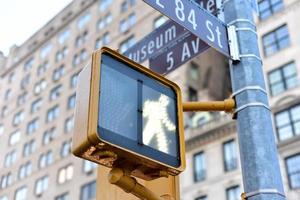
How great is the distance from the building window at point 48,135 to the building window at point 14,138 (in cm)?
612

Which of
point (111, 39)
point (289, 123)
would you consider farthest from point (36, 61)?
point (289, 123)

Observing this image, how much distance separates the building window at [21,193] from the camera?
2044 inches

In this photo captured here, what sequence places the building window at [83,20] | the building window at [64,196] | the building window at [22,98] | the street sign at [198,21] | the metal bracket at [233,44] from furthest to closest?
1. the building window at [22,98]
2. the building window at [83,20]
3. the building window at [64,196]
4. the metal bracket at [233,44]
5. the street sign at [198,21]

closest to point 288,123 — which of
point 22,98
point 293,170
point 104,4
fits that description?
point 293,170

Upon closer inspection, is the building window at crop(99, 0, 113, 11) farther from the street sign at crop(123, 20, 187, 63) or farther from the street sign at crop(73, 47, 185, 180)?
the street sign at crop(73, 47, 185, 180)

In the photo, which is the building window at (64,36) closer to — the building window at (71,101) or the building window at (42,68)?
the building window at (42,68)

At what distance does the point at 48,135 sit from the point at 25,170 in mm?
4934

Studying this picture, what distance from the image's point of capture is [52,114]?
53719 millimetres

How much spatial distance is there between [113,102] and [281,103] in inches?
1148

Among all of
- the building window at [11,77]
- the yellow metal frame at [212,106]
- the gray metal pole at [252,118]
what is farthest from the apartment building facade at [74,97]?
the yellow metal frame at [212,106]

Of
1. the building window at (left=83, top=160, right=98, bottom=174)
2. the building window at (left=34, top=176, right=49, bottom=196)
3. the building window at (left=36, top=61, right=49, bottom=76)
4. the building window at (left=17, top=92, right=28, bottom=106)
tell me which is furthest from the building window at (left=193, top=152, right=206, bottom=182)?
the building window at (left=17, top=92, right=28, bottom=106)

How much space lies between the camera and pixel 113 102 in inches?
120

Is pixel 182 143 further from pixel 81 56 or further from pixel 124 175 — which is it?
pixel 81 56

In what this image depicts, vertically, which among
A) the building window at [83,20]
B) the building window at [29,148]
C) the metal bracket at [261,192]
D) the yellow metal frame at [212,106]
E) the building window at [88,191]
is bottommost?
the metal bracket at [261,192]
